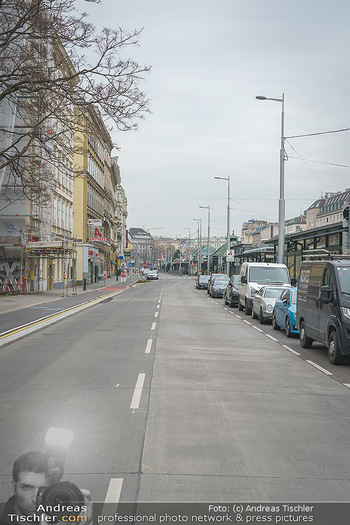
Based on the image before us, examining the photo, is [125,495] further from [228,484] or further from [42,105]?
[42,105]

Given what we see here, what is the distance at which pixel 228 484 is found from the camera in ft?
15.4

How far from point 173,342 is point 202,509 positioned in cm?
1054

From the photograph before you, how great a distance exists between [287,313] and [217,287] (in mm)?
23317

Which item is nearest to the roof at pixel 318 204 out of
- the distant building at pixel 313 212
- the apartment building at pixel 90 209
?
the distant building at pixel 313 212

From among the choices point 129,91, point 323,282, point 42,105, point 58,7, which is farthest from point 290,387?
point 58,7

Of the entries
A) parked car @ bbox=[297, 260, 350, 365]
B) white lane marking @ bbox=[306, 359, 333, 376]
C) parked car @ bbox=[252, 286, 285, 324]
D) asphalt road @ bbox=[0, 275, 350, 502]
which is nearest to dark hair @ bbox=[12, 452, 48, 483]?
asphalt road @ bbox=[0, 275, 350, 502]

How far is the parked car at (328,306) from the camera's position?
11.4 metres

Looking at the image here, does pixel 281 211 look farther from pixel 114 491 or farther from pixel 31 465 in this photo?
pixel 31 465

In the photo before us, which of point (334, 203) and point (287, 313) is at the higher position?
point (334, 203)

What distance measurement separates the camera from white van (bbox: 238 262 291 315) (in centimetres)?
2505

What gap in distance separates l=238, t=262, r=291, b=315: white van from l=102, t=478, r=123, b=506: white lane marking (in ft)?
66.7

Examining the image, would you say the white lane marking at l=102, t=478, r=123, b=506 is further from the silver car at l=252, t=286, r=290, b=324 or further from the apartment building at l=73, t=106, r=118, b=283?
the apartment building at l=73, t=106, r=118, b=283

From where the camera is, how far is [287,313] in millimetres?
17250

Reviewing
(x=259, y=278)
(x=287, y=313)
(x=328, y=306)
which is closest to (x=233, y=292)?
(x=259, y=278)
